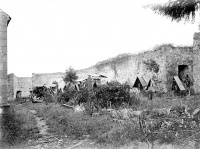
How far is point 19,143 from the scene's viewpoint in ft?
17.5

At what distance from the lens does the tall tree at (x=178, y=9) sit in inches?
170

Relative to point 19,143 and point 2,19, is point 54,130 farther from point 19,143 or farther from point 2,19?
point 2,19

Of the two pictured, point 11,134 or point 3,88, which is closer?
point 11,134

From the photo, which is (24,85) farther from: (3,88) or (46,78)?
(3,88)

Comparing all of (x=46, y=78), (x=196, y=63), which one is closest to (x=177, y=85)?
(x=196, y=63)

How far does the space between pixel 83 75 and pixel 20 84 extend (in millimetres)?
9078

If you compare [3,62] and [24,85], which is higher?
[3,62]

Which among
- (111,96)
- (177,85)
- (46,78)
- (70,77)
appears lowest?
(111,96)

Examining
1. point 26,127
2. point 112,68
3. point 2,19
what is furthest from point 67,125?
point 112,68

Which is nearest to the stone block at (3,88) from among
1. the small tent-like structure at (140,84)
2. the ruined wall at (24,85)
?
the small tent-like structure at (140,84)

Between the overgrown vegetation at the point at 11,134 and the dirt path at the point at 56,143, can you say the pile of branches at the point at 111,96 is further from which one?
the overgrown vegetation at the point at 11,134

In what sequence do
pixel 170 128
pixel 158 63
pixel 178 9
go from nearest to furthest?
pixel 178 9 → pixel 170 128 → pixel 158 63

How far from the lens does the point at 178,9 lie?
4.51m

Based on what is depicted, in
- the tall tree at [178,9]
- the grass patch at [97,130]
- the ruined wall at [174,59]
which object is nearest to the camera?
the tall tree at [178,9]
